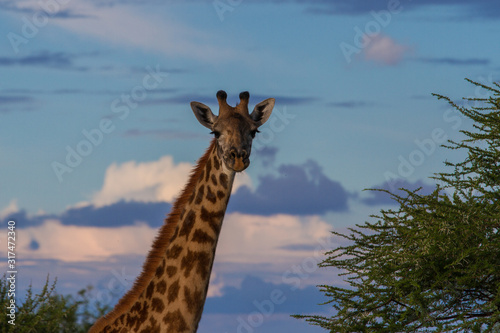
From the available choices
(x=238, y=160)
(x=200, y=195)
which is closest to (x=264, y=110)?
(x=238, y=160)

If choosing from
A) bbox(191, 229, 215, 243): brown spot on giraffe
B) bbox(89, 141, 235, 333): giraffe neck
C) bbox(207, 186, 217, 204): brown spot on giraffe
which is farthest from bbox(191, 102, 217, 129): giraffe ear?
bbox(191, 229, 215, 243): brown spot on giraffe

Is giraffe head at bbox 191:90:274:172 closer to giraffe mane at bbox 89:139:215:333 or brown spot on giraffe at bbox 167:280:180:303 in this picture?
giraffe mane at bbox 89:139:215:333

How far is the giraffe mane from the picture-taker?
11.6m

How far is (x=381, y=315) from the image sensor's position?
16.8 meters

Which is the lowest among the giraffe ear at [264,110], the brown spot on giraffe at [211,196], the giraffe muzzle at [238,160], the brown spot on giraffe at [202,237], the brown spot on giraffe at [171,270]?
the brown spot on giraffe at [171,270]

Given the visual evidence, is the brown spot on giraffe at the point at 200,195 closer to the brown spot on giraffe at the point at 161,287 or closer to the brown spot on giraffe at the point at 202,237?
the brown spot on giraffe at the point at 202,237

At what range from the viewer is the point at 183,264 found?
443 inches

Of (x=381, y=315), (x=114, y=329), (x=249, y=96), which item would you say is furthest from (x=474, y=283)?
(x=114, y=329)

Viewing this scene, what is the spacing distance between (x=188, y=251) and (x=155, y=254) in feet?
2.42

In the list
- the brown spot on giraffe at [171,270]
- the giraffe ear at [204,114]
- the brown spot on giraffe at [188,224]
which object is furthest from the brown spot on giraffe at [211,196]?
the giraffe ear at [204,114]

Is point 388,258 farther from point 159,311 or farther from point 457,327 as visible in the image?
point 159,311

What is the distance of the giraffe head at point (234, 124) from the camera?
11047 millimetres

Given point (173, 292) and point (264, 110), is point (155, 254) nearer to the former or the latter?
point (173, 292)

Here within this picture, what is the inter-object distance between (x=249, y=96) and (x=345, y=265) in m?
7.33
